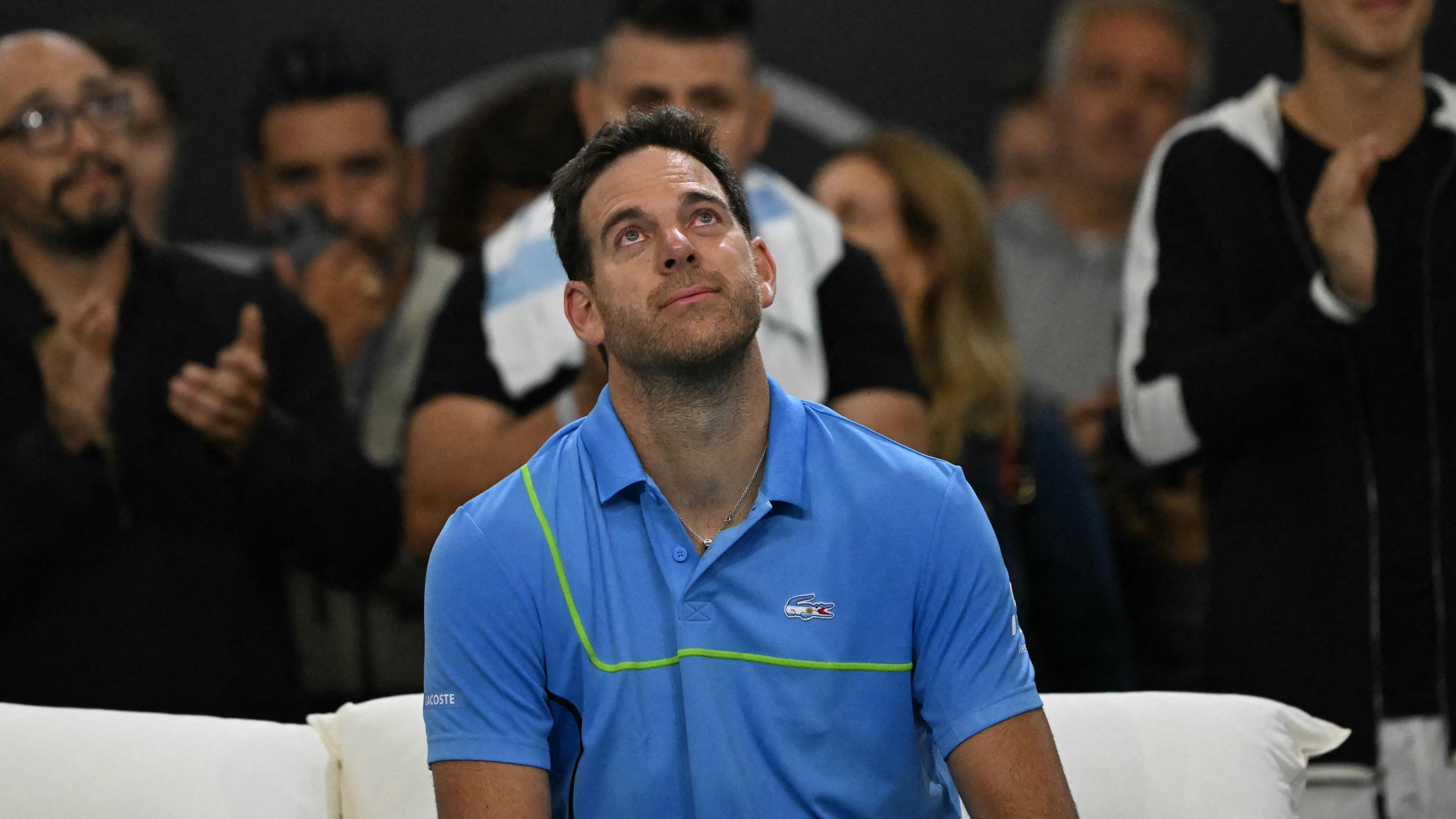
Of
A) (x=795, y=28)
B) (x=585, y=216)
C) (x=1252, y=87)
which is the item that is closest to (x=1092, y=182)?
(x=1252, y=87)

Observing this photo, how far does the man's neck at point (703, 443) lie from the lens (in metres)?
1.75

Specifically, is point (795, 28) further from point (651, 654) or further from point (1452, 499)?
point (651, 654)

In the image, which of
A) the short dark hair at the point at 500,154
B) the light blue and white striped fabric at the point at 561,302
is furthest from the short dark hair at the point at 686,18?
the short dark hair at the point at 500,154

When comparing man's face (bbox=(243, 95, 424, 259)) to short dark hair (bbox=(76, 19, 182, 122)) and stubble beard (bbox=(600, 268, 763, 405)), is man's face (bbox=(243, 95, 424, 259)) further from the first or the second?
stubble beard (bbox=(600, 268, 763, 405))

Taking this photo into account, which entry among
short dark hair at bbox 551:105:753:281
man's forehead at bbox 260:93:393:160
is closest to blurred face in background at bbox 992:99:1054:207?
man's forehead at bbox 260:93:393:160

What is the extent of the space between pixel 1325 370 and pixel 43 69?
2.10 metres

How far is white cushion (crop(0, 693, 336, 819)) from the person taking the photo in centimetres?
191

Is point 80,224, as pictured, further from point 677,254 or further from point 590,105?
point 677,254

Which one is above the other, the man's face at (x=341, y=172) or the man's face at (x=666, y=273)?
the man's face at (x=341, y=172)

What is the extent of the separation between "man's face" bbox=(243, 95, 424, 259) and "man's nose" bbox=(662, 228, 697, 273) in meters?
1.50

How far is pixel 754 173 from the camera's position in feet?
8.90

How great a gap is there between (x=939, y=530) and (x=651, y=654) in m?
0.32

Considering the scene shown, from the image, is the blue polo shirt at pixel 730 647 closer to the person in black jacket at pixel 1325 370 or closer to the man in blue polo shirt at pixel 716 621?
the man in blue polo shirt at pixel 716 621

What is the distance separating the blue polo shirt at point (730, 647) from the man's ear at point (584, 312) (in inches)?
7.6
